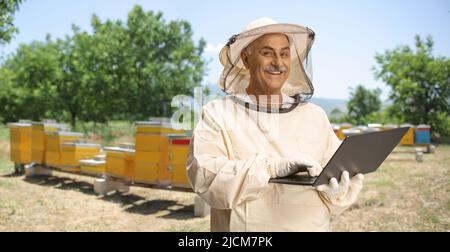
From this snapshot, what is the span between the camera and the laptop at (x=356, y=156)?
1.38 metres

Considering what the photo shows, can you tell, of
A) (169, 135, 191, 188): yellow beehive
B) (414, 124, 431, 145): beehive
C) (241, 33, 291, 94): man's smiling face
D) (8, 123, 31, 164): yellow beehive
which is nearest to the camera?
(241, 33, 291, 94): man's smiling face

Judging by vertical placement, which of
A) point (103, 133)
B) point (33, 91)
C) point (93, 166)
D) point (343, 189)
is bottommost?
point (103, 133)

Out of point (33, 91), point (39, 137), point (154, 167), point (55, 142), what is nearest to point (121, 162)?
point (154, 167)

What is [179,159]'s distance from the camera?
5.78 metres

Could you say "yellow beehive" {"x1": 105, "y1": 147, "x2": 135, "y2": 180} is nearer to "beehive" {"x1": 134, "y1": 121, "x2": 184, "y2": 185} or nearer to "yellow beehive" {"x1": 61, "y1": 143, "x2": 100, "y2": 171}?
"beehive" {"x1": 134, "y1": 121, "x2": 184, "y2": 185}

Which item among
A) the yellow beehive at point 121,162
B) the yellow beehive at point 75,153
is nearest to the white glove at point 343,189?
the yellow beehive at point 121,162

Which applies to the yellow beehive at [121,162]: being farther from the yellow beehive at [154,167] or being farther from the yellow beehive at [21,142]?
the yellow beehive at [21,142]

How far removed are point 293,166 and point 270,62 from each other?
52 cm

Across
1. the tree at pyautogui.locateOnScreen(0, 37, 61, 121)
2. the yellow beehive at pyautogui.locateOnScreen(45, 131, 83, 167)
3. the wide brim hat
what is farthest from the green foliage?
the wide brim hat

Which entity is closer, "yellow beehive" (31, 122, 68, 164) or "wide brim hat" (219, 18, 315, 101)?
"wide brim hat" (219, 18, 315, 101)

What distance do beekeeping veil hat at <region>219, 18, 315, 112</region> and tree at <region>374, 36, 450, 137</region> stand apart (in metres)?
14.3

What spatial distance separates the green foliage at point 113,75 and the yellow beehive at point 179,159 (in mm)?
14055

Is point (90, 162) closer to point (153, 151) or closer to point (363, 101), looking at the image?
point (153, 151)

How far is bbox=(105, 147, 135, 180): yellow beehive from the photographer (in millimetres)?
6410
